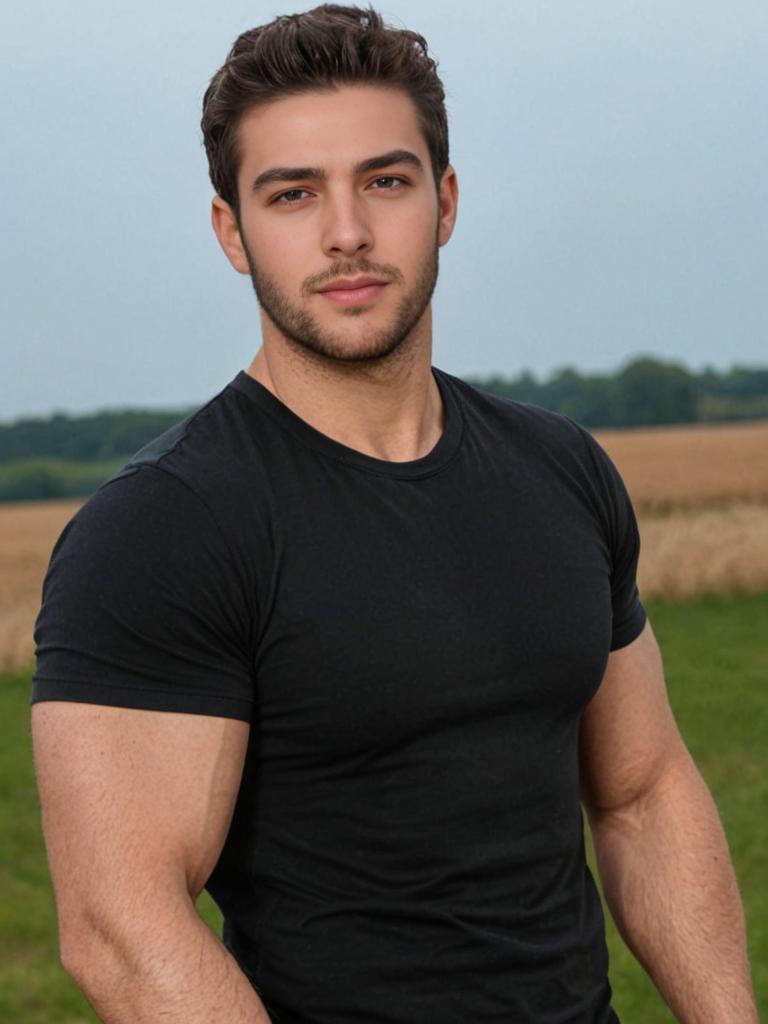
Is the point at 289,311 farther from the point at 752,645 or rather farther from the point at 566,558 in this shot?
the point at 752,645

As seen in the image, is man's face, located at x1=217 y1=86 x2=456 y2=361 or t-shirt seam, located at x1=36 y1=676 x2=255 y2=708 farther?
man's face, located at x1=217 y1=86 x2=456 y2=361

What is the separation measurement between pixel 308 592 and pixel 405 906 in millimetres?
541

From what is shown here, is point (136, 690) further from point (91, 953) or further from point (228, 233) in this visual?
point (228, 233)

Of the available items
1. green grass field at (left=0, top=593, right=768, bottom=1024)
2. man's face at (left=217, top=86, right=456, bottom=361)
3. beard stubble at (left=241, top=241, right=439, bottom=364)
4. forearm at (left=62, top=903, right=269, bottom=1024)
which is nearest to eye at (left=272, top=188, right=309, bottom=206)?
man's face at (left=217, top=86, right=456, bottom=361)

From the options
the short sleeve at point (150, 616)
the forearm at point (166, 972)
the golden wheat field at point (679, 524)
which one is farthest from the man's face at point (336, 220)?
the golden wheat field at point (679, 524)

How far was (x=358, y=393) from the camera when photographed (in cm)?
273

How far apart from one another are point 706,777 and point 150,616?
10.7m

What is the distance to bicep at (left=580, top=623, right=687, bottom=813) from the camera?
3010 mm

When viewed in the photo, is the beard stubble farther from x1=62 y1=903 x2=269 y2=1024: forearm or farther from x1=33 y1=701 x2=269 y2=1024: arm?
x1=62 y1=903 x2=269 y2=1024: forearm

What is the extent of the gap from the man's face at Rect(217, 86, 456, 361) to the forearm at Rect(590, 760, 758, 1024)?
113 centimetres

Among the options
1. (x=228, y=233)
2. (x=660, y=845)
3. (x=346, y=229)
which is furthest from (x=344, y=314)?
(x=660, y=845)

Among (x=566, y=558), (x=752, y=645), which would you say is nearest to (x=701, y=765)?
(x=752, y=645)

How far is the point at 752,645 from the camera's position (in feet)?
59.2

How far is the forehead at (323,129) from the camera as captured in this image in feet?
8.63
